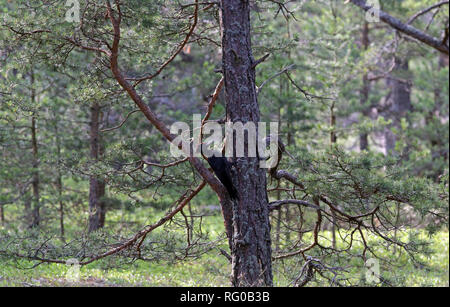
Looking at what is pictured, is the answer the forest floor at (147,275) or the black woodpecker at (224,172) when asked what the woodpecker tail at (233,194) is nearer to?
the black woodpecker at (224,172)

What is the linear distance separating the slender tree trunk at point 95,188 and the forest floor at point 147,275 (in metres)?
1.42

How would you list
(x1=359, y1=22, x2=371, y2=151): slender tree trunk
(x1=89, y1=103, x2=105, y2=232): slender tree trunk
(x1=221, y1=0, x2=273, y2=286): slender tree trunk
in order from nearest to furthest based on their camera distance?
(x1=221, y1=0, x2=273, y2=286): slender tree trunk
(x1=89, y1=103, x2=105, y2=232): slender tree trunk
(x1=359, y1=22, x2=371, y2=151): slender tree trunk

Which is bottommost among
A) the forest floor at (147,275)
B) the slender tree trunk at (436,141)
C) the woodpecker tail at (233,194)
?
the forest floor at (147,275)

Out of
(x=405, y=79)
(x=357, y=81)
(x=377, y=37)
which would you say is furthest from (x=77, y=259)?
(x=377, y=37)

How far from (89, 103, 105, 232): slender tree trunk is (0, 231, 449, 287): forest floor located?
142 cm

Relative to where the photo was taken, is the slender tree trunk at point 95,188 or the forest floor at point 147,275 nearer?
the forest floor at point 147,275

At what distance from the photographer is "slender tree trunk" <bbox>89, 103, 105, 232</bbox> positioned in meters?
11.1

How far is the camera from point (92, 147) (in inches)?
436

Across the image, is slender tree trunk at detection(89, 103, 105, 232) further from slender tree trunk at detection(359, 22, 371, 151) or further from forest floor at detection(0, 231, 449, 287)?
slender tree trunk at detection(359, 22, 371, 151)

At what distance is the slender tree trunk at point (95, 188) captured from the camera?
11.1 m

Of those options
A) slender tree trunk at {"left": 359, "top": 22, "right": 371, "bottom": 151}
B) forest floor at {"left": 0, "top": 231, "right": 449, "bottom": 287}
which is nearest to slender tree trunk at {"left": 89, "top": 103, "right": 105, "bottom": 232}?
forest floor at {"left": 0, "top": 231, "right": 449, "bottom": 287}

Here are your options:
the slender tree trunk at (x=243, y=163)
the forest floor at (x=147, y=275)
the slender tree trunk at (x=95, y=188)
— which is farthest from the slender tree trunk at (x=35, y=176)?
the slender tree trunk at (x=243, y=163)

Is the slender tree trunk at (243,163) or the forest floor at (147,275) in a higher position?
the slender tree trunk at (243,163)
